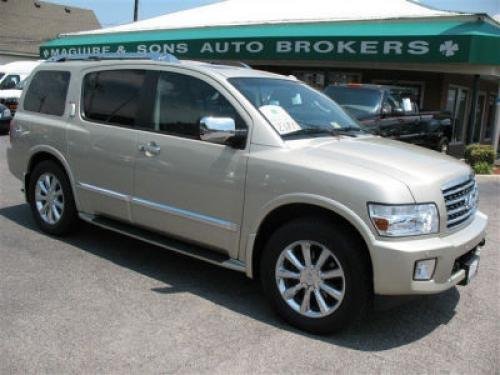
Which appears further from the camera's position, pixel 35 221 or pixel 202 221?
pixel 35 221

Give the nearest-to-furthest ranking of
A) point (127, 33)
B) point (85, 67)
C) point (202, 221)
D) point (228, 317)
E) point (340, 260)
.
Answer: point (340, 260)
point (228, 317)
point (202, 221)
point (85, 67)
point (127, 33)

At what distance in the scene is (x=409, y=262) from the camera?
370 centimetres

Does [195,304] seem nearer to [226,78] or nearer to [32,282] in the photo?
[32,282]

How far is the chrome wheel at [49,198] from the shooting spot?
6027 millimetres

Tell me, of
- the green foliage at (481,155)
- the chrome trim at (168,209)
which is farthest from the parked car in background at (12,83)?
the chrome trim at (168,209)

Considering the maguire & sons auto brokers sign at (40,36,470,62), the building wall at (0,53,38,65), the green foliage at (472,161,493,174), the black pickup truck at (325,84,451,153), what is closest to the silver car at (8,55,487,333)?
the black pickup truck at (325,84,451,153)

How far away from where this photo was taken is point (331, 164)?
13.3ft

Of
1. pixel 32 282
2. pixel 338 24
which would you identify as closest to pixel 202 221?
pixel 32 282

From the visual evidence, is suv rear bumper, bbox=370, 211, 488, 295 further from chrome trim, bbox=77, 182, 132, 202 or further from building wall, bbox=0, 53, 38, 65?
building wall, bbox=0, 53, 38, 65

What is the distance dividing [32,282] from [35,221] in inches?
68.6

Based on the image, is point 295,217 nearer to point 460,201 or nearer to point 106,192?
point 460,201

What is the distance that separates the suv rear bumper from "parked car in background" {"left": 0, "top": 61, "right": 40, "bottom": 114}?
16974 millimetres

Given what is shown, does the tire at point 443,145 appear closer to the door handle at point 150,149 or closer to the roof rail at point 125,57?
the roof rail at point 125,57

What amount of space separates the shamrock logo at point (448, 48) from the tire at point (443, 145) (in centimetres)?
260
